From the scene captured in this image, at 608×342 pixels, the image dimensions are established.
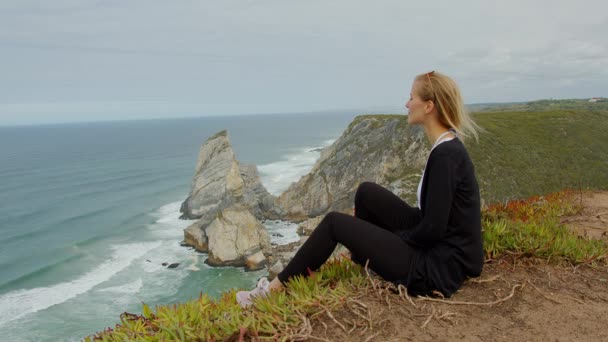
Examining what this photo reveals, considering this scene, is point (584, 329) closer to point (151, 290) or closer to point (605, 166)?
point (151, 290)

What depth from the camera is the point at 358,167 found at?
173ft

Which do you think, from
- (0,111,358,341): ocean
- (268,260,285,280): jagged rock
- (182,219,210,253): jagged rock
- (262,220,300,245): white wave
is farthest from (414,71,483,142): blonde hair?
(182,219,210,253): jagged rock

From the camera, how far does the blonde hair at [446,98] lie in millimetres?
3869

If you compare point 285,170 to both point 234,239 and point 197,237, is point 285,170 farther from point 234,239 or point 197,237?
point 234,239

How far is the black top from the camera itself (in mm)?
3588

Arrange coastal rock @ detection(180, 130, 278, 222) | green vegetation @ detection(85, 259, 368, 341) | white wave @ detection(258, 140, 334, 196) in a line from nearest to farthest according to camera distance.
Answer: green vegetation @ detection(85, 259, 368, 341) → coastal rock @ detection(180, 130, 278, 222) → white wave @ detection(258, 140, 334, 196)

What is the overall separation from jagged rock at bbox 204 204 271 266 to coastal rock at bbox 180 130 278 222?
1244cm

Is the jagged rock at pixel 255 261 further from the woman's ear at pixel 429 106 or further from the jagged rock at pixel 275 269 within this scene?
the woman's ear at pixel 429 106

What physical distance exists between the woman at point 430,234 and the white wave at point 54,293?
32.3 metres

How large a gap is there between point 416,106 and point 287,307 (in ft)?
7.54

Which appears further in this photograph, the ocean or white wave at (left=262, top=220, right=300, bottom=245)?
white wave at (left=262, top=220, right=300, bottom=245)

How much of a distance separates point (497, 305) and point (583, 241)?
2.55 meters

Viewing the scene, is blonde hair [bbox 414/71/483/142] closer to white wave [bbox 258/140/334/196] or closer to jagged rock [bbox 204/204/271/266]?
jagged rock [bbox 204/204/271/266]

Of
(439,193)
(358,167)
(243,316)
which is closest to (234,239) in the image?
(358,167)
